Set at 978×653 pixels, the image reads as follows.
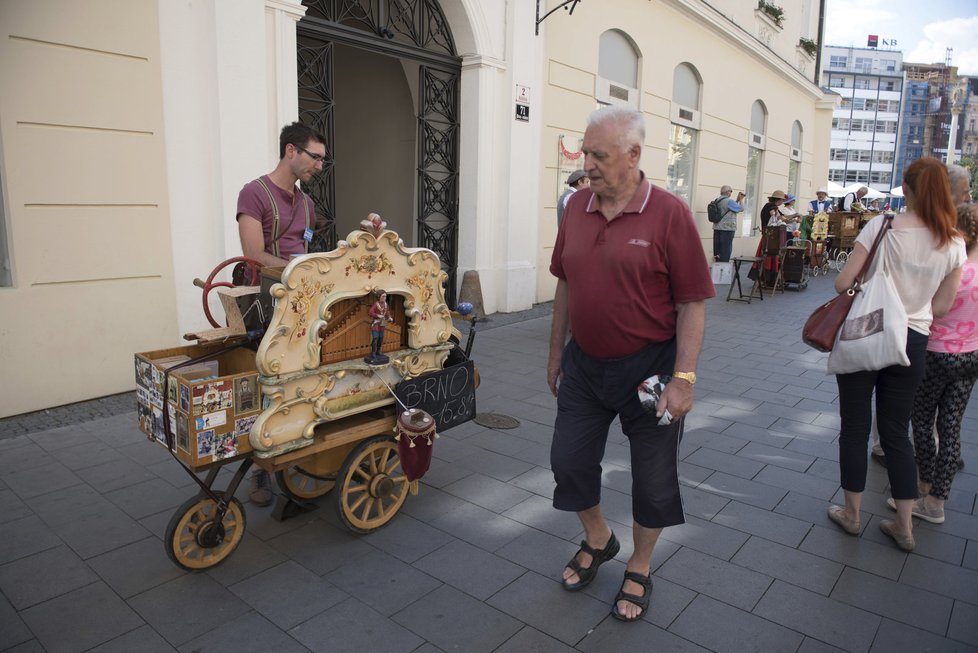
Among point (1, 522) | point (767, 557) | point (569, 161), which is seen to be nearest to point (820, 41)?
point (569, 161)

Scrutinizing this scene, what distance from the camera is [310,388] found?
2869 millimetres

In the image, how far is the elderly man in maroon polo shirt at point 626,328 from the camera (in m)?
2.39

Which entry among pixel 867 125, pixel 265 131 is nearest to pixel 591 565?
pixel 265 131

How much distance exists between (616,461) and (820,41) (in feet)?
79.2

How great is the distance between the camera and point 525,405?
17.5ft

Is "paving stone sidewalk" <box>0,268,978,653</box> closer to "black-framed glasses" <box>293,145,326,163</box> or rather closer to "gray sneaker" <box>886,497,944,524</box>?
"gray sneaker" <box>886,497,944,524</box>

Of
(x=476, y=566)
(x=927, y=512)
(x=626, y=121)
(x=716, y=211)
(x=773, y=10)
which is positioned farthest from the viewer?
(x=773, y=10)

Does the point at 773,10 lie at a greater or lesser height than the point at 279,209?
greater

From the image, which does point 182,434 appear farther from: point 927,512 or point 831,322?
point 927,512

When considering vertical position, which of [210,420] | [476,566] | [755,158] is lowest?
[476,566]

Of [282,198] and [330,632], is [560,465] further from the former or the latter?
[282,198]

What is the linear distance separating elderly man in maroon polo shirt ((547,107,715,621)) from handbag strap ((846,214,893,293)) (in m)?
1.18

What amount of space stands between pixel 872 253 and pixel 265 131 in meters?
4.78

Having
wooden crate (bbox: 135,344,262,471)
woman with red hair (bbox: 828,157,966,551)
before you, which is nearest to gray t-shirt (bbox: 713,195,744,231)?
woman with red hair (bbox: 828,157,966,551)
